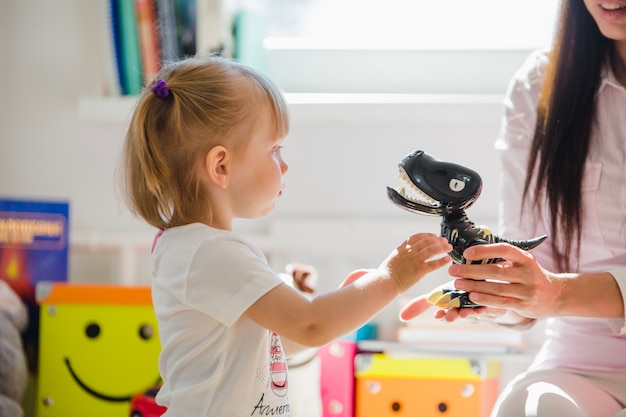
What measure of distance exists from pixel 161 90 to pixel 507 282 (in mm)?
477

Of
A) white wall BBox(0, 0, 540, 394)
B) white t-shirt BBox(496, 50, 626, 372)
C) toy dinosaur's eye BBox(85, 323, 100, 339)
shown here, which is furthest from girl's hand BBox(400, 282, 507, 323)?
toy dinosaur's eye BBox(85, 323, 100, 339)

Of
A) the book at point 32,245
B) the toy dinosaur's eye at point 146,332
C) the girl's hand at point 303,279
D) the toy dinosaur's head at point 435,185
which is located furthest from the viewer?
the book at point 32,245

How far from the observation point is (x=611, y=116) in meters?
1.31

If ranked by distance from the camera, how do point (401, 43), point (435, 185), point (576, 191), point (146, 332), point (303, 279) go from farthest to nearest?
point (401, 43) < point (146, 332) < point (303, 279) < point (576, 191) < point (435, 185)

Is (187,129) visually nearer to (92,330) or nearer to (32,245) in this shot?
(92,330)

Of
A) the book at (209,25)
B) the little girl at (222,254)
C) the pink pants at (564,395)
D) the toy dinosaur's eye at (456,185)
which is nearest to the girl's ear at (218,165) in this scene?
the little girl at (222,254)

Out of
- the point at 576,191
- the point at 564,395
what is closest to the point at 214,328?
the point at 564,395

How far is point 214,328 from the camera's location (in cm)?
105

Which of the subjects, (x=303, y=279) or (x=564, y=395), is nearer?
(x=564, y=395)

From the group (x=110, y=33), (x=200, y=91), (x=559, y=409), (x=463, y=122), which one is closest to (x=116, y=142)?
(x=110, y=33)

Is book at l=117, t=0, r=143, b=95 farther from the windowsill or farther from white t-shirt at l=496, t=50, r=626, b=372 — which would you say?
white t-shirt at l=496, t=50, r=626, b=372

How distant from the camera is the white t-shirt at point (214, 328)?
3.38ft

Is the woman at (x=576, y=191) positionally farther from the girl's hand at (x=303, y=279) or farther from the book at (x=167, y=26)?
the book at (x=167, y=26)

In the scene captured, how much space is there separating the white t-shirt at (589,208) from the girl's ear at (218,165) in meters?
0.48
